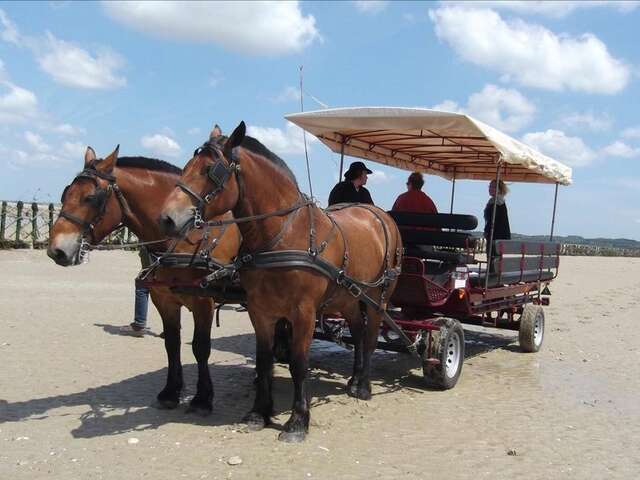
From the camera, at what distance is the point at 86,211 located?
15.4 feet

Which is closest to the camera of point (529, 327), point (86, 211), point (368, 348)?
point (86, 211)

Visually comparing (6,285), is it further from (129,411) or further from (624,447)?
(624,447)

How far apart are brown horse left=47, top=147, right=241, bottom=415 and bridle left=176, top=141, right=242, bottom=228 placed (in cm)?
89

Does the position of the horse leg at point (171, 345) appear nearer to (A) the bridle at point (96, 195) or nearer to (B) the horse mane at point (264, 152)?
(A) the bridle at point (96, 195)

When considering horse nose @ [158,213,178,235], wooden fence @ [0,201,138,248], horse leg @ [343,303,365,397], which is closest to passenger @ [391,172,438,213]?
horse leg @ [343,303,365,397]

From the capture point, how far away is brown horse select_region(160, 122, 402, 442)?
436cm

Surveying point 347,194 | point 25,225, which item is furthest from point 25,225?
point 347,194

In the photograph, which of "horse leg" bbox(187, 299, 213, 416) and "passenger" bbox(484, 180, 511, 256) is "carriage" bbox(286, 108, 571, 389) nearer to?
"passenger" bbox(484, 180, 511, 256)

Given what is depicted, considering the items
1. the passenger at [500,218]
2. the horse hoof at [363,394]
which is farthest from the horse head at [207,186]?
the passenger at [500,218]

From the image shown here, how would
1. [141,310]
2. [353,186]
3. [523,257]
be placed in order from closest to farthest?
[353,186]
[523,257]
[141,310]

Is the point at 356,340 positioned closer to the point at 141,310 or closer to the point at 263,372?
the point at 263,372

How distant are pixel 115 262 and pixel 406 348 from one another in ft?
53.6

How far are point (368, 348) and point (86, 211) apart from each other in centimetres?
323

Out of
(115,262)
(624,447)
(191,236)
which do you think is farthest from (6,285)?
(624,447)
